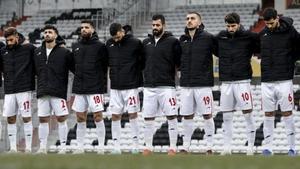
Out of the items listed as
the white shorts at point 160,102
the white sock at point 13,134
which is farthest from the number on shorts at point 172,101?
the white sock at point 13,134

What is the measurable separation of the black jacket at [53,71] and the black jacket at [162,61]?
4.25ft

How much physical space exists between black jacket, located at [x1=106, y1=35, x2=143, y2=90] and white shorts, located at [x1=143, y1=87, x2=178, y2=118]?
0.92 feet

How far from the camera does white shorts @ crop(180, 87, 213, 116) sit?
9.55m

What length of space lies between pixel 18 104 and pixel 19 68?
1.84 ft

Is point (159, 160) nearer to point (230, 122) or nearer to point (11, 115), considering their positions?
point (230, 122)

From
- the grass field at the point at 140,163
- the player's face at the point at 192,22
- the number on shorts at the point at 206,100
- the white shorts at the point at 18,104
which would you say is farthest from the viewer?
the white shorts at the point at 18,104

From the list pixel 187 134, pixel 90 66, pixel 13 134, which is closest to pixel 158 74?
pixel 187 134

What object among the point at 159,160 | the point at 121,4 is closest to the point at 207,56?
the point at 159,160

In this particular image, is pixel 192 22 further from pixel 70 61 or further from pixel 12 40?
pixel 12 40

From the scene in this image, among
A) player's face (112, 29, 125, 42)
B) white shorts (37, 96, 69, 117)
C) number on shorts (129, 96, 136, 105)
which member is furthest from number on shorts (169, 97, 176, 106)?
white shorts (37, 96, 69, 117)

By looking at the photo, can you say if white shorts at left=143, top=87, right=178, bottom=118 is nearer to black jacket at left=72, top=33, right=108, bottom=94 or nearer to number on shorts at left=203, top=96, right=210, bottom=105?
number on shorts at left=203, top=96, right=210, bottom=105

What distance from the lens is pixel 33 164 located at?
389cm

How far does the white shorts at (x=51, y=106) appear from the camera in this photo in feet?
33.1

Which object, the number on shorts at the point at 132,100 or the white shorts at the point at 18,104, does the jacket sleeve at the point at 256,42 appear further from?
the white shorts at the point at 18,104
